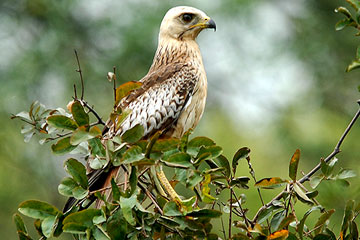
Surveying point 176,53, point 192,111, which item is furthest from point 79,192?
point 176,53

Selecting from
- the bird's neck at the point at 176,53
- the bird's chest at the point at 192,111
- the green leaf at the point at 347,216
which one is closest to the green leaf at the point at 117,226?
the green leaf at the point at 347,216

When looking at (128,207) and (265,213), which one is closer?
(128,207)

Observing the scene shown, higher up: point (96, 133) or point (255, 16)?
point (96, 133)

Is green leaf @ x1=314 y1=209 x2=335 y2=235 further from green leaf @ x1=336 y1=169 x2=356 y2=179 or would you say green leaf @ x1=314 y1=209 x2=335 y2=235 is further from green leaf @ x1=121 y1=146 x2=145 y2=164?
green leaf @ x1=121 y1=146 x2=145 y2=164

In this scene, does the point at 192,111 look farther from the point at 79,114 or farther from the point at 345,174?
the point at 79,114

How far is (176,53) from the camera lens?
3.92 m

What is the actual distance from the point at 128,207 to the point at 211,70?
851 centimetres

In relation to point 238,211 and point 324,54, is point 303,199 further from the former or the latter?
point 324,54

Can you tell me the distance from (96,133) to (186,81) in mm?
1636

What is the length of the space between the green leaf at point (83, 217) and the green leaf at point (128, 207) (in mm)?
112

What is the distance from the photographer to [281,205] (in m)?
2.33

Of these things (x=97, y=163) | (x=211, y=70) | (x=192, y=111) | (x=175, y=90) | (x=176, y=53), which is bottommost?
(x=211, y=70)

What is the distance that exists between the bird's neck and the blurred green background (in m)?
4.29

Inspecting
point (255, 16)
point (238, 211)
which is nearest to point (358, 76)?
point (255, 16)
